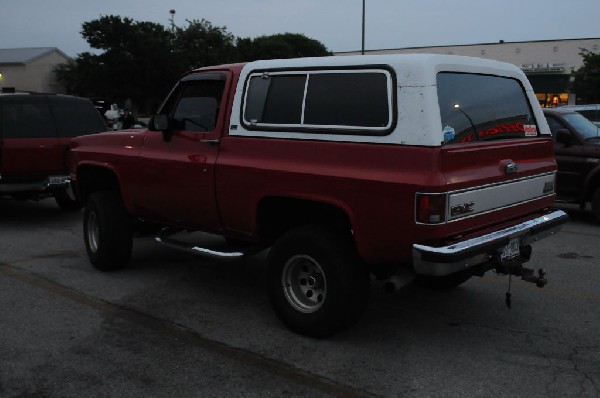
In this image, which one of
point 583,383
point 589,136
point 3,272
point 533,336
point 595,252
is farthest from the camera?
point 589,136

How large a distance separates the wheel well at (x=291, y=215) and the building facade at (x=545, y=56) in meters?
50.0

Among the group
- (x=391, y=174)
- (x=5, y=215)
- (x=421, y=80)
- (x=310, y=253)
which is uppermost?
(x=421, y=80)

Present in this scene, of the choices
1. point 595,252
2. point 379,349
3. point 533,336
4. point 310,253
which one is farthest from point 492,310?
point 595,252

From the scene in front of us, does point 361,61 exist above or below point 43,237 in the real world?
above

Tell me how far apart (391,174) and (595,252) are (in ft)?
14.9

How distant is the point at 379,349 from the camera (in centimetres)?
408

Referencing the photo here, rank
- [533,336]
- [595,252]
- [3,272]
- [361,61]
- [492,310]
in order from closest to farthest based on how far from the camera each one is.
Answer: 1. [361,61]
2. [533,336]
3. [492,310]
4. [3,272]
5. [595,252]

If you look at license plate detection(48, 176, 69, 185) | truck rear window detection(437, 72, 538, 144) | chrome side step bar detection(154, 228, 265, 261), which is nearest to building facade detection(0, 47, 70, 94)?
license plate detection(48, 176, 69, 185)

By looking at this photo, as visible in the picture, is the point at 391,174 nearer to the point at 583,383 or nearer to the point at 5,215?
→ the point at 583,383

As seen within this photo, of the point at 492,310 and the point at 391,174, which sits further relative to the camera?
the point at 492,310

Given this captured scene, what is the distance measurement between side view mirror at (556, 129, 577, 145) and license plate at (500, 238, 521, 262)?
5537mm

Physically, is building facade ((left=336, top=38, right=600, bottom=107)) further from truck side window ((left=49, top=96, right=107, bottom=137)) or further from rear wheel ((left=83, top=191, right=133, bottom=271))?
rear wheel ((left=83, top=191, right=133, bottom=271))

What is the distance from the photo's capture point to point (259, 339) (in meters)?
4.26

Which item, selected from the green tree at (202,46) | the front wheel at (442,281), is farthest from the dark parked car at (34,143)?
the green tree at (202,46)
